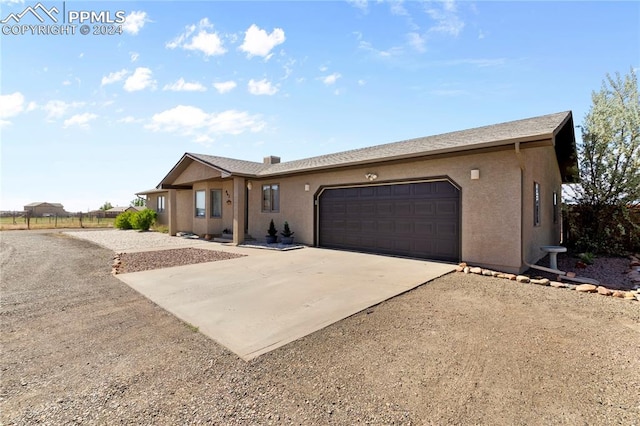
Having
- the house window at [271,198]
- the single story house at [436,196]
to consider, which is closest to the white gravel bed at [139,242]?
the single story house at [436,196]

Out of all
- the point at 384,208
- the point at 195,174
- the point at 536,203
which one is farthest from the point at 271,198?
the point at 536,203

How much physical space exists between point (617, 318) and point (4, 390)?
7.13 meters

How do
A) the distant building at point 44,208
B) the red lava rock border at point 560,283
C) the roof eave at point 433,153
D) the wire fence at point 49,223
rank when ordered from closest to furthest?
the red lava rock border at point 560,283, the roof eave at point 433,153, the wire fence at point 49,223, the distant building at point 44,208

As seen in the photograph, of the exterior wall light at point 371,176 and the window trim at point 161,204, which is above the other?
the exterior wall light at point 371,176

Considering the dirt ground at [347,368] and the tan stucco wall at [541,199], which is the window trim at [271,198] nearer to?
the dirt ground at [347,368]

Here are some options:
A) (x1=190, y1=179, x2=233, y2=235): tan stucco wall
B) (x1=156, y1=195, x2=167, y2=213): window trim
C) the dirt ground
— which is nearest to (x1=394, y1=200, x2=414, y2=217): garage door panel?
the dirt ground

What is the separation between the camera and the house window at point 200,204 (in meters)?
15.8

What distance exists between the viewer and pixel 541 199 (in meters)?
8.91

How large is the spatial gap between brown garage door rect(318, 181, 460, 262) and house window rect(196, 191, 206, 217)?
7.73m

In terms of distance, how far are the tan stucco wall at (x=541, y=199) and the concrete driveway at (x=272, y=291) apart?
2184mm

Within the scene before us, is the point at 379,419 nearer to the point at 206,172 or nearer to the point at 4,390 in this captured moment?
the point at 4,390

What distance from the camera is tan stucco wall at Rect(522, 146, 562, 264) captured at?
23.5 feet

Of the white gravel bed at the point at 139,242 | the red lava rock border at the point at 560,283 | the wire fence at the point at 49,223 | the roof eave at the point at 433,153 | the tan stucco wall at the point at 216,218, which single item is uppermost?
the roof eave at the point at 433,153

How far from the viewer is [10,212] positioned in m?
37.4
